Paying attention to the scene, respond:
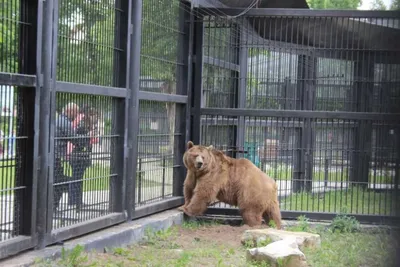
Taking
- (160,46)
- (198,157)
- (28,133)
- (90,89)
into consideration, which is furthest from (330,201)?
(28,133)

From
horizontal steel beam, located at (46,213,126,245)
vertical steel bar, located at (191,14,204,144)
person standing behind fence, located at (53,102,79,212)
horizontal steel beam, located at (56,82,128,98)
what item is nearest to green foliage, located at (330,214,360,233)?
vertical steel bar, located at (191,14,204,144)

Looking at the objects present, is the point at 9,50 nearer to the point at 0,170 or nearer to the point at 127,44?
the point at 0,170

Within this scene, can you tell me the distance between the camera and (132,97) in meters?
8.66

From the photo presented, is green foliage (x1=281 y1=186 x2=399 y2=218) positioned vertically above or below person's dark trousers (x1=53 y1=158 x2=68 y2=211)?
below

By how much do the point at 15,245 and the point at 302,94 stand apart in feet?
19.0

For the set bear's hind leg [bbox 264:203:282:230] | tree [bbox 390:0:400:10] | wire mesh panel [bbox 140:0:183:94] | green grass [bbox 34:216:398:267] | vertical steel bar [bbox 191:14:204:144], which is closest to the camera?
tree [bbox 390:0:400:10]

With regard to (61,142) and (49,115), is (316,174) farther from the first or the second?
(49,115)

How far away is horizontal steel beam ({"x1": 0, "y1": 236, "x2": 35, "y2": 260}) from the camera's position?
5977mm

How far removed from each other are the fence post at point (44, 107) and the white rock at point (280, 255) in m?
2.27

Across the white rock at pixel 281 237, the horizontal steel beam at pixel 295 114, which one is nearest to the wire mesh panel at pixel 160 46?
the horizontal steel beam at pixel 295 114

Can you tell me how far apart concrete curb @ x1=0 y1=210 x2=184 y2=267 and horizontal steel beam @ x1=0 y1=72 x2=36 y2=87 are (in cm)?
162

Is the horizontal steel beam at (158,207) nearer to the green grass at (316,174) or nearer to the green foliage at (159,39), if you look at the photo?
the green grass at (316,174)

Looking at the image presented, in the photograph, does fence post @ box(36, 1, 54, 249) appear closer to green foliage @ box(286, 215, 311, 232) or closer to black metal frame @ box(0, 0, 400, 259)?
black metal frame @ box(0, 0, 400, 259)

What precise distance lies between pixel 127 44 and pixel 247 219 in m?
3.24
